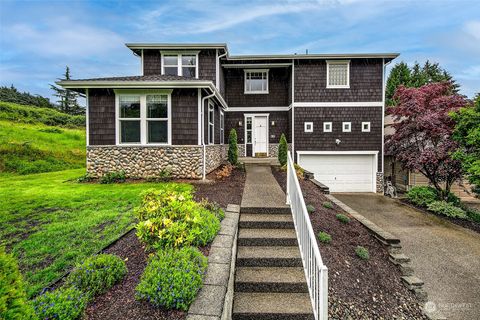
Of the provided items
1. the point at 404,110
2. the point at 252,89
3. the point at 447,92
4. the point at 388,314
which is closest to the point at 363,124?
the point at 404,110

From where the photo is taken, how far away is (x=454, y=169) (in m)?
10.5

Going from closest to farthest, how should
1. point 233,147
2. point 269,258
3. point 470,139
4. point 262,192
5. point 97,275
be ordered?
1. point 97,275
2. point 269,258
3. point 262,192
4. point 470,139
5. point 233,147

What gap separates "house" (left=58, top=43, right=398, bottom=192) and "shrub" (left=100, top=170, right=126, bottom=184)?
0.19 meters

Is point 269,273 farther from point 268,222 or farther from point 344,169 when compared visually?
point 344,169

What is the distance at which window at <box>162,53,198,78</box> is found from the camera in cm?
1247

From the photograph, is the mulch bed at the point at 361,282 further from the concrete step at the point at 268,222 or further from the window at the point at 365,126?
the window at the point at 365,126

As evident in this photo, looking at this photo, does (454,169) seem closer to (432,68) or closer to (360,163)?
(360,163)

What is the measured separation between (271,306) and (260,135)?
11874mm

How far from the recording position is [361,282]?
13.1 ft

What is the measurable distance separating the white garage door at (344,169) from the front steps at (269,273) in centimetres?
954

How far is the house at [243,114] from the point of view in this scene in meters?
9.09

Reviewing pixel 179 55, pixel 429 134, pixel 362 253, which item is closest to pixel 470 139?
pixel 429 134

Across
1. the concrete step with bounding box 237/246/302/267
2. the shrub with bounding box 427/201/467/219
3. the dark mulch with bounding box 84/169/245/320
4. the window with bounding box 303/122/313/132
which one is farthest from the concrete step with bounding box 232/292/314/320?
the window with bounding box 303/122/313/132

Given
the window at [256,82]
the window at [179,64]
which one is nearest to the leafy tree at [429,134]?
the window at [256,82]
